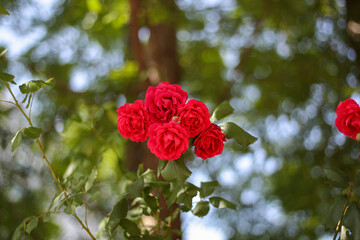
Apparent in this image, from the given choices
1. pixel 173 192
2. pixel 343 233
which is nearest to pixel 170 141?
pixel 173 192

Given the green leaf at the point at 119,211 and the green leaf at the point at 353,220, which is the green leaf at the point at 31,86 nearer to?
the green leaf at the point at 119,211

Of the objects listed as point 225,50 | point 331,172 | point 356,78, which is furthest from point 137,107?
point 225,50

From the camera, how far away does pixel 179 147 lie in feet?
3.16

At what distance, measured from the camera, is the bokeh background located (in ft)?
9.87

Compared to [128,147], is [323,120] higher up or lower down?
higher up

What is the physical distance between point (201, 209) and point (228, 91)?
234 cm

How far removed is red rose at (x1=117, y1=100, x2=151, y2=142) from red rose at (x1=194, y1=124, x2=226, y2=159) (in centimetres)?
16

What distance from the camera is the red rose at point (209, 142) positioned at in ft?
3.40

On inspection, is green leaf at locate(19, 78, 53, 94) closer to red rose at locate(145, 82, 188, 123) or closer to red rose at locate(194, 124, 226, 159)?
red rose at locate(145, 82, 188, 123)

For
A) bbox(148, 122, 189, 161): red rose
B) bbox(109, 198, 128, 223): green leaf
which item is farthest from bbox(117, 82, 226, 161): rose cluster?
bbox(109, 198, 128, 223): green leaf

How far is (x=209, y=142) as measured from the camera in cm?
103

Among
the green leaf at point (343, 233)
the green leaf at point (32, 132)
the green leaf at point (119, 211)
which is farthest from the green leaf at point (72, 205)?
the green leaf at point (343, 233)

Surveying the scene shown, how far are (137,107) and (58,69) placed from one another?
2929 mm

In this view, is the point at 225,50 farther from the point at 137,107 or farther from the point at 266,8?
the point at 137,107
